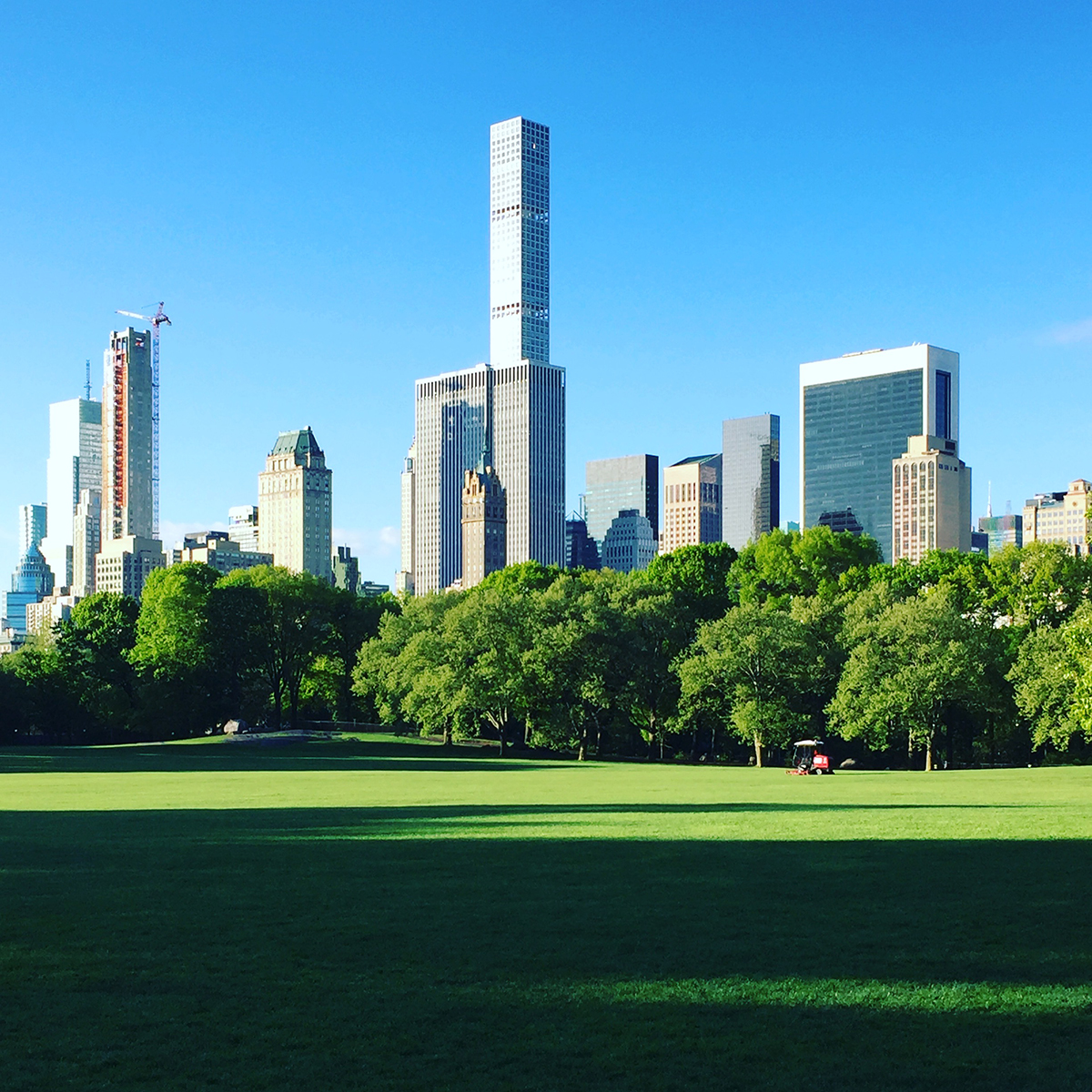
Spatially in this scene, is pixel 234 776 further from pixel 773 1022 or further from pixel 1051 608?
pixel 1051 608

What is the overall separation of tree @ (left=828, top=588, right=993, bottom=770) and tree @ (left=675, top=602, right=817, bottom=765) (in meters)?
2.74

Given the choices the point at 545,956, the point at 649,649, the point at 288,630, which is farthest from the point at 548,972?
the point at 288,630

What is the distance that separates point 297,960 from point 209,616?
91242 mm

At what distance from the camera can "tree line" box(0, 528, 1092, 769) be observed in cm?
7212

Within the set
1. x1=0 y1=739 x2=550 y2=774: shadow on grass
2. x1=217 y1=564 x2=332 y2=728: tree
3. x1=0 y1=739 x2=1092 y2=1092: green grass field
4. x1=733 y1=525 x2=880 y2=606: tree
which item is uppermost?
x1=733 y1=525 x2=880 y2=606: tree

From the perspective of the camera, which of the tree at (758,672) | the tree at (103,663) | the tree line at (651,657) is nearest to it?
the tree line at (651,657)

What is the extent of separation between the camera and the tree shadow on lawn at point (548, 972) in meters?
8.86

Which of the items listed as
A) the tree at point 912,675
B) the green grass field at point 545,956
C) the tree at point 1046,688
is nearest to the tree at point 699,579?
the tree at point 912,675

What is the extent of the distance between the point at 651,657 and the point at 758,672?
7671 millimetres

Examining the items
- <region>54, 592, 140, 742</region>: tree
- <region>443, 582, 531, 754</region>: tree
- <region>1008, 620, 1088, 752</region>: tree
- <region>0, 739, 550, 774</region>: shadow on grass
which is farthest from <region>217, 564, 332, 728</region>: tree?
<region>1008, 620, 1088, 752</region>: tree

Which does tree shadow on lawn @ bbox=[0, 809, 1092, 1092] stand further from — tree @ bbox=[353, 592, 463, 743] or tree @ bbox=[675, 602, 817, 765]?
tree @ bbox=[353, 592, 463, 743]

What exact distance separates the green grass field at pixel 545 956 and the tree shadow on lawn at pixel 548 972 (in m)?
0.04

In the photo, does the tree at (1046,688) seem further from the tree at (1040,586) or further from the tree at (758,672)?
the tree at (758,672)

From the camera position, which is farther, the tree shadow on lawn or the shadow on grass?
the shadow on grass
